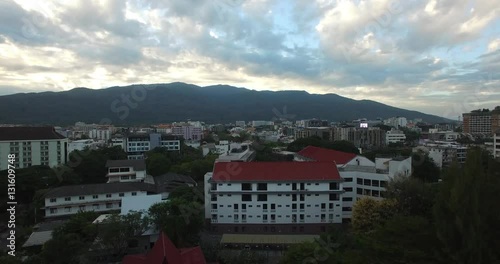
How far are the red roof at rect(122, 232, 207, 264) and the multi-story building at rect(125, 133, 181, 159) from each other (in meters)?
29.3

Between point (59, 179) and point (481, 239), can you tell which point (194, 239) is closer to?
point (481, 239)

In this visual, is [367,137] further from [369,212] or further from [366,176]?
[369,212]

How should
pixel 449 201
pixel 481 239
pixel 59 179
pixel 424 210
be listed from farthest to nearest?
pixel 59 179 < pixel 424 210 < pixel 449 201 < pixel 481 239

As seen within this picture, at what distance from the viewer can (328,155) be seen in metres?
23.2

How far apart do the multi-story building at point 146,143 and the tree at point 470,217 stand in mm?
34543

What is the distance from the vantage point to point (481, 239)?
14.2 ft

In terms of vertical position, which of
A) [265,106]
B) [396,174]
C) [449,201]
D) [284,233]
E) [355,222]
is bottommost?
[284,233]

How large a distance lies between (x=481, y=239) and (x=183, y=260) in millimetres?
6357

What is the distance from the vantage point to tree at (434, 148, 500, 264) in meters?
4.32

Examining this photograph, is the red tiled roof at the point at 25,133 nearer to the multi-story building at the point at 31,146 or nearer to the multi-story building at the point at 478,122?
the multi-story building at the point at 31,146

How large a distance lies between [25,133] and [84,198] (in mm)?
15318

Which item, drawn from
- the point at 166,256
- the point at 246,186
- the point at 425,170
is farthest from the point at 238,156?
the point at 166,256

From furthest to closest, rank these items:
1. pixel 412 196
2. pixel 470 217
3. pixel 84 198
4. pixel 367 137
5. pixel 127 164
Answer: pixel 367 137, pixel 127 164, pixel 84 198, pixel 412 196, pixel 470 217

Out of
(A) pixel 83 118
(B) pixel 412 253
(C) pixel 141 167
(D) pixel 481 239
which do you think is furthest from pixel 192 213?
(A) pixel 83 118
